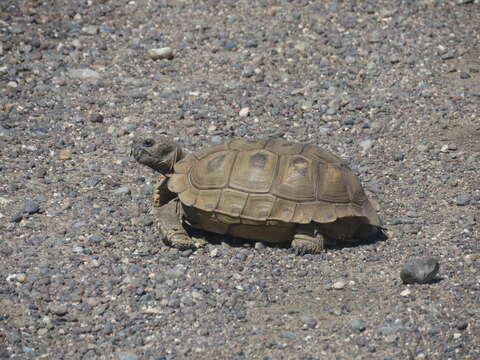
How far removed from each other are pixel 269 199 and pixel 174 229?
0.74m

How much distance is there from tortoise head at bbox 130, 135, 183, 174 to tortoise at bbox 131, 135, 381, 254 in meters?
0.23

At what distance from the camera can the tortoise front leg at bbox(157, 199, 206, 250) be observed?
17.8 ft

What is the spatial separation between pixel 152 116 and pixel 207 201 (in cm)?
217

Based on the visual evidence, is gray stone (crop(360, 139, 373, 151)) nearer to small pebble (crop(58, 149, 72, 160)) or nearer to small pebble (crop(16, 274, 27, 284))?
small pebble (crop(58, 149, 72, 160))

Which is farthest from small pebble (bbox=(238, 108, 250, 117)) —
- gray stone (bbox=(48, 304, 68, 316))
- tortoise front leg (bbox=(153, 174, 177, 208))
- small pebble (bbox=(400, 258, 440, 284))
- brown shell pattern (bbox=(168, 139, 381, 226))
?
gray stone (bbox=(48, 304, 68, 316))

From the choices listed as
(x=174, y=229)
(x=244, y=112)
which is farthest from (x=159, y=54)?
(x=174, y=229)

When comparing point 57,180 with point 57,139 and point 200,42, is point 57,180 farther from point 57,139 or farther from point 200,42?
point 200,42

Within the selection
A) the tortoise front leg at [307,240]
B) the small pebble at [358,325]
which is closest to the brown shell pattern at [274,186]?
the tortoise front leg at [307,240]

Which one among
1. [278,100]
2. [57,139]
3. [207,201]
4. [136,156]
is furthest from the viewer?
[278,100]

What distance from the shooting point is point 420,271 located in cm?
493

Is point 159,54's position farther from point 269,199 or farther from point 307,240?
point 307,240

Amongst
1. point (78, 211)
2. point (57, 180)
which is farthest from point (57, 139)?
point (78, 211)

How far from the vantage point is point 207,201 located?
538 centimetres

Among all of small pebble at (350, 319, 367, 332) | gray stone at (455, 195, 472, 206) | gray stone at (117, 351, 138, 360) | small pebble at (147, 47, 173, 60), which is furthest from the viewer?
small pebble at (147, 47, 173, 60)
